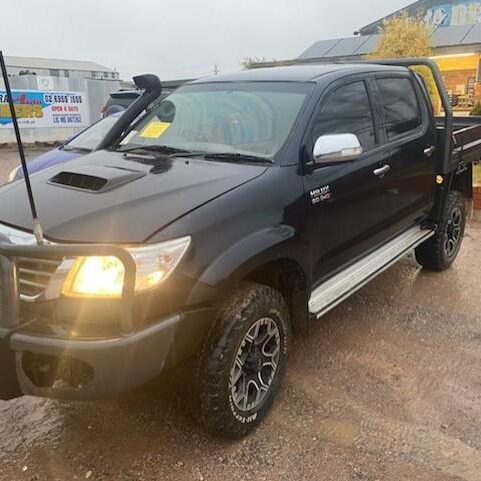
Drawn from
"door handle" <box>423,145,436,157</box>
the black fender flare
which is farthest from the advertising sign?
the black fender flare

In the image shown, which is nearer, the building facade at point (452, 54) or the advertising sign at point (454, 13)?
the building facade at point (452, 54)

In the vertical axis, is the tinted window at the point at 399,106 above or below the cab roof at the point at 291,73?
below

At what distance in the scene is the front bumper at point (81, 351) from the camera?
213 centimetres

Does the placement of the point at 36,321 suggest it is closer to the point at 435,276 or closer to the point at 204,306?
the point at 204,306

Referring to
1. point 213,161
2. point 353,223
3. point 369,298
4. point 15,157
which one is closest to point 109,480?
point 213,161

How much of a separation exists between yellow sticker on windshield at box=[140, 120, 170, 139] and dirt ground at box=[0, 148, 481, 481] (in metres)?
1.68

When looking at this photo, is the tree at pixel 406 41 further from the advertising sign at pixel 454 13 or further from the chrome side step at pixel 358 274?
the advertising sign at pixel 454 13

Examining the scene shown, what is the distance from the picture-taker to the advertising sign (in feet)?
124

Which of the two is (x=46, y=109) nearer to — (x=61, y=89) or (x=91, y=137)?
(x=61, y=89)

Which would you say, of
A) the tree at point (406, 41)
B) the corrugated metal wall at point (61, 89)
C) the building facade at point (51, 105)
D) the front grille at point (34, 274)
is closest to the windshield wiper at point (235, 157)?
the front grille at point (34, 274)

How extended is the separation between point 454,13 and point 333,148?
42250 mm

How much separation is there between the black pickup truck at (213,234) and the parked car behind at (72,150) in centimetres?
252

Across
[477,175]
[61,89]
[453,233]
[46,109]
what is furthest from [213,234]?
[61,89]

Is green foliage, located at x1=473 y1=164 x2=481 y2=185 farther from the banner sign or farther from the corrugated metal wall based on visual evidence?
the corrugated metal wall
